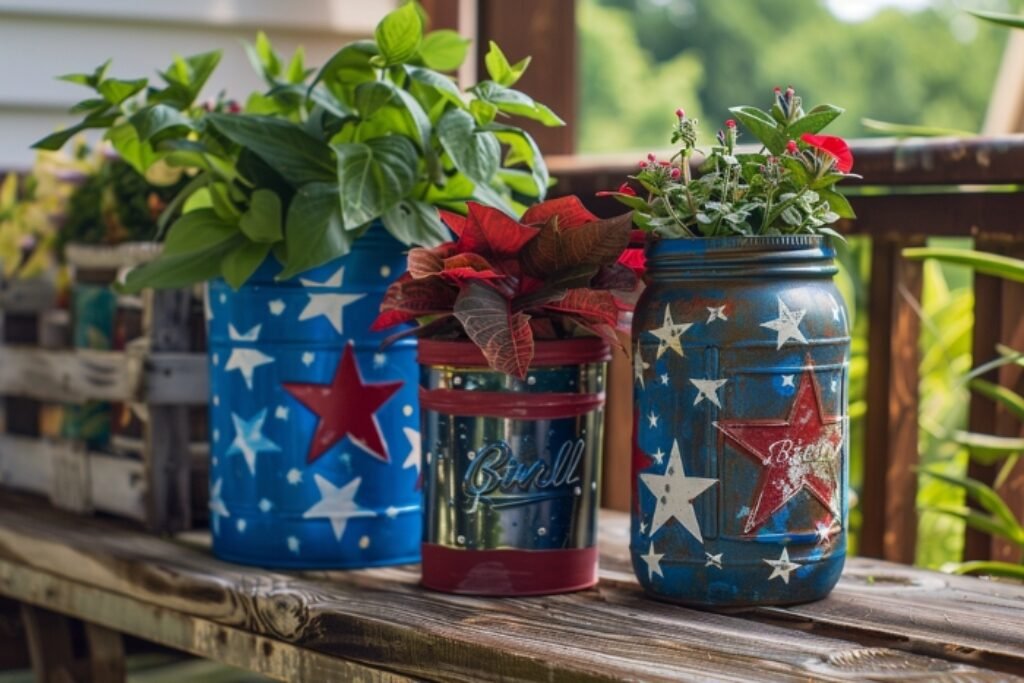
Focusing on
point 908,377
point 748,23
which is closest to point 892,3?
point 748,23

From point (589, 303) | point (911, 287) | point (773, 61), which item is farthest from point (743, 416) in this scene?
point (773, 61)

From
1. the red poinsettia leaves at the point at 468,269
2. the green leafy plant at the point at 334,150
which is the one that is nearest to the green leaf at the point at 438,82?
the green leafy plant at the point at 334,150

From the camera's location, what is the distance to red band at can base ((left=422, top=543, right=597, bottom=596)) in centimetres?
121

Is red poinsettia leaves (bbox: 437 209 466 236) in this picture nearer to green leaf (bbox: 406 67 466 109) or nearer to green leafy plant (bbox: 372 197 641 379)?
green leafy plant (bbox: 372 197 641 379)

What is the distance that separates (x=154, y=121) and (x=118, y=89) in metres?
0.07

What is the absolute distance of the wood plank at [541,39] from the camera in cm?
202

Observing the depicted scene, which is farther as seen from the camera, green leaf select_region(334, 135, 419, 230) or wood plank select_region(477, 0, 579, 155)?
wood plank select_region(477, 0, 579, 155)

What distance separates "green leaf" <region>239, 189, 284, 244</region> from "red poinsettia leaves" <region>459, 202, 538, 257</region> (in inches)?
8.7

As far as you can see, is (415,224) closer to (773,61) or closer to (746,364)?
(746,364)

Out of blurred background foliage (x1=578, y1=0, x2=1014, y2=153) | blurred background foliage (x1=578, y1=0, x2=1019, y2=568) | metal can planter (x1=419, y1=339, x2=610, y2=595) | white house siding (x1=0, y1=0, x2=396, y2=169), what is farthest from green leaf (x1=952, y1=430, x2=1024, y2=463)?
blurred background foliage (x1=578, y1=0, x2=1014, y2=153)

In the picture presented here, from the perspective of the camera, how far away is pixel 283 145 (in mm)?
1297

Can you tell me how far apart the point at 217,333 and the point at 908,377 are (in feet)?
2.91

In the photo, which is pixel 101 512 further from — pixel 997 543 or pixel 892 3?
pixel 892 3

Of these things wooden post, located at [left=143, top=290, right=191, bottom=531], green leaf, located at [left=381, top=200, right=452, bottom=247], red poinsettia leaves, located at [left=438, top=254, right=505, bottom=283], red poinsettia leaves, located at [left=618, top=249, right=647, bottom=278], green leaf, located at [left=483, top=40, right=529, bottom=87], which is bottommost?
wooden post, located at [left=143, top=290, right=191, bottom=531]
